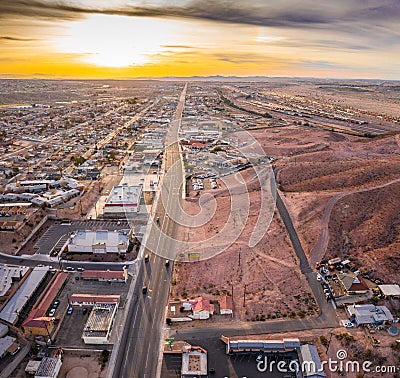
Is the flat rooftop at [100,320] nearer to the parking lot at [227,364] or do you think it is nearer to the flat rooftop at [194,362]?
the parking lot at [227,364]

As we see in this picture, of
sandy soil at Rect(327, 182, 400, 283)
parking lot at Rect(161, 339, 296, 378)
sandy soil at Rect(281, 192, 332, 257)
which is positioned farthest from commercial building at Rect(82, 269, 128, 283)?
sandy soil at Rect(327, 182, 400, 283)

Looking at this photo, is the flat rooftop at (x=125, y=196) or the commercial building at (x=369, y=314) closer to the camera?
the commercial building at (x=369, y=314)

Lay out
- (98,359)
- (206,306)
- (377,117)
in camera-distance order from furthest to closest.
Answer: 1. (377,117)
2. (206,306)
3. (98,359)

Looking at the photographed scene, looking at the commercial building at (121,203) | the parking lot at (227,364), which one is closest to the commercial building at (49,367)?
the parking lot at (227,364)

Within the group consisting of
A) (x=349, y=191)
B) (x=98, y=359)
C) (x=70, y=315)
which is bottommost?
(x=98, y=359)

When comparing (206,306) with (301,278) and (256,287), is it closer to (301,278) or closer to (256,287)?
(256,287)

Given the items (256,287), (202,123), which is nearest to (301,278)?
(256,287)

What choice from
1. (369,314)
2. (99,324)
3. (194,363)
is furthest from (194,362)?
(369,314)
